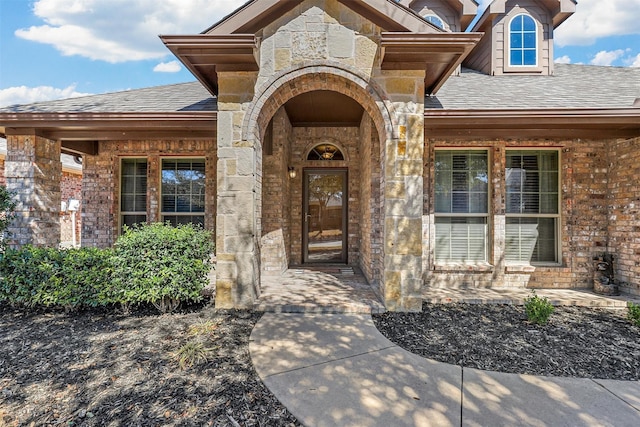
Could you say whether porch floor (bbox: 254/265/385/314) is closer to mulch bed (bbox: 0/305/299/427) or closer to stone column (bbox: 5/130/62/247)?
mulch bed (bbox: 0/305/299/427)

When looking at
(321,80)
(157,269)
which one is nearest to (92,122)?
(157,269)

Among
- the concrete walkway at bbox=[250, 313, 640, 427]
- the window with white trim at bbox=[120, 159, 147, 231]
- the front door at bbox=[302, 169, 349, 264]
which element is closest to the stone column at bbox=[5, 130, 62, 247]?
the window with white trim at bbox=[120, 159, 147, 231]

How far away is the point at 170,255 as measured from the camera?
3988 millimetres

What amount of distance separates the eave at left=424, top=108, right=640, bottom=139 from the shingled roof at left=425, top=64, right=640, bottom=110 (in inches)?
5.3

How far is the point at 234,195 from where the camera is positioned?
414 centimetres

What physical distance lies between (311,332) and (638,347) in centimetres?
346

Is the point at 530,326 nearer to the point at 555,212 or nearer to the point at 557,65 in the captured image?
the point at 555,212

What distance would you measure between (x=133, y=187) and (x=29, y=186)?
191 cm

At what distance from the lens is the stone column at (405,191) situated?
408 cm

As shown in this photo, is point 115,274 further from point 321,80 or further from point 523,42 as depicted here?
point 523,42

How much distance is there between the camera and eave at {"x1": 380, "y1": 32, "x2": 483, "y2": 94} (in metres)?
3.69

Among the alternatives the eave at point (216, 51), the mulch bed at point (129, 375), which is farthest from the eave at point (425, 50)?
the mulch bed at point (129, 375)

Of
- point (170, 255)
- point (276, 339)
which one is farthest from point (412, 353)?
point (170, 255)

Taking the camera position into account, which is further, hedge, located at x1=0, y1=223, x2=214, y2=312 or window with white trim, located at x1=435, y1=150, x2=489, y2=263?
window with white trim, located at x1=435, y1=150, x2=489, y2=263
